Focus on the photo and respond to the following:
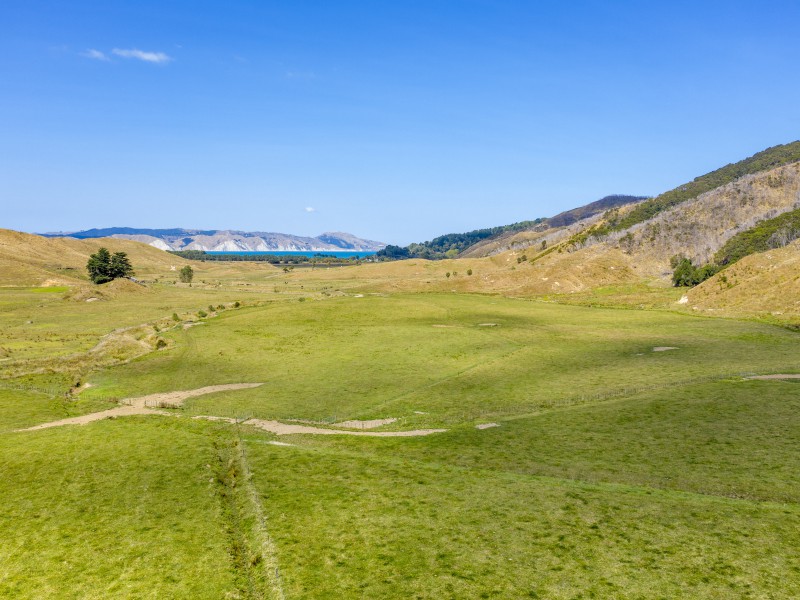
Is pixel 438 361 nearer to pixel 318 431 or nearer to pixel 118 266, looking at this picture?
pixel 318 431

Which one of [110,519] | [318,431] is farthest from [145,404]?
[110,519]

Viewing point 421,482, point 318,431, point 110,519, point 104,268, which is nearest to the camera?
point 110,519

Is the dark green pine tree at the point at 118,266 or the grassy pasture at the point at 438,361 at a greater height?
the dark green pine tree at the point at 118,266

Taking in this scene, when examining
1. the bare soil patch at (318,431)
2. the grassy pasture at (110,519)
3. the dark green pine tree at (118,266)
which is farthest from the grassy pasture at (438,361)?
the dark green pine tree at (118,266)

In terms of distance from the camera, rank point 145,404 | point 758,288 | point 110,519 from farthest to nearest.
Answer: point 758,288 < point 145,404 < point 110,519

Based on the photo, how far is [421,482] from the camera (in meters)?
29.0

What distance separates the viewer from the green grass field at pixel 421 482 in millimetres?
19889

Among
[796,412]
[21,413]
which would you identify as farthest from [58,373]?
[796,412]

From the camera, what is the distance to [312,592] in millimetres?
18969

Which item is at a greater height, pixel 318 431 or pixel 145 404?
pixel 145 404

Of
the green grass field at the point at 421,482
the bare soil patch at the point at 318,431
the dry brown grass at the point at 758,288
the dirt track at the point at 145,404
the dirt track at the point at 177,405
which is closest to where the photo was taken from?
the green grass field at the point at 421,482

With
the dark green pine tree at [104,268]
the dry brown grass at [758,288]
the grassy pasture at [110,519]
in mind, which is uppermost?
the dark green pine tree at [104,268]

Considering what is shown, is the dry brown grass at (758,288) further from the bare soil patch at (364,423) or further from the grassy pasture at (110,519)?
the grassy pasture at (110,519)

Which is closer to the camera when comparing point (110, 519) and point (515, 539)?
point (515, 539)
